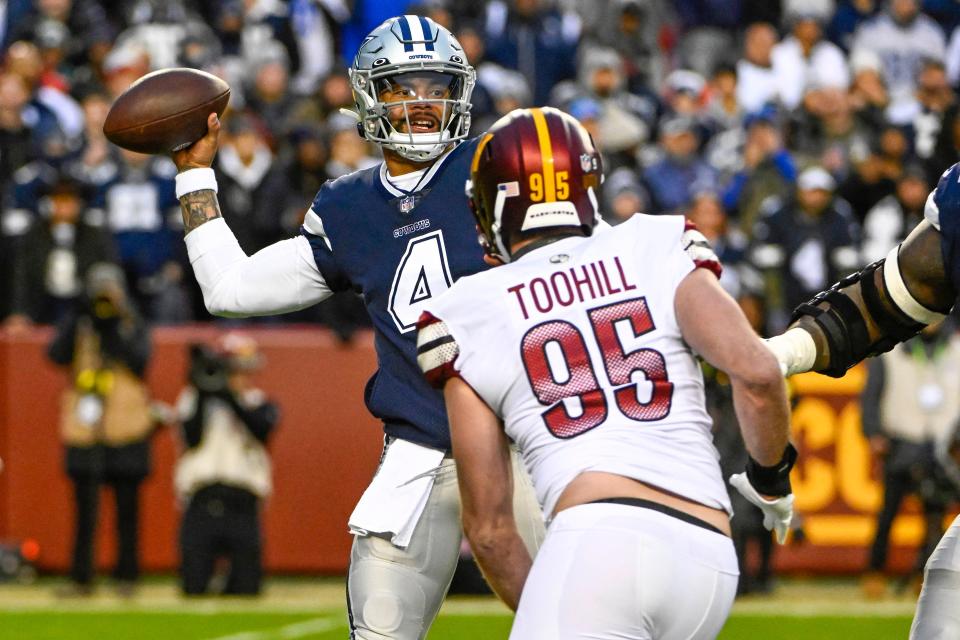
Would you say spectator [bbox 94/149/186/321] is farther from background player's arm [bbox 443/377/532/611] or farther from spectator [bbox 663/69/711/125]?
background player's arm [bbox 443/377/532/611]

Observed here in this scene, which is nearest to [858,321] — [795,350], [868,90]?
[795,350]

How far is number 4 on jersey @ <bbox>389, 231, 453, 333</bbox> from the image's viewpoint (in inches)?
169

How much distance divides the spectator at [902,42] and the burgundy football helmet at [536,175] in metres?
10.5

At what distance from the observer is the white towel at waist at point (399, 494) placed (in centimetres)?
420

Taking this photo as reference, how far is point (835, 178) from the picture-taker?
12.2 metres

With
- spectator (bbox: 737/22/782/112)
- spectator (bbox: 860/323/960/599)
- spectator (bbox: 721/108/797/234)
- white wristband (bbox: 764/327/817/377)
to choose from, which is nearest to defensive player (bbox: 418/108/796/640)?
white wristband (bbox: 764/327/817/377)

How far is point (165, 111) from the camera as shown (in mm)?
4543

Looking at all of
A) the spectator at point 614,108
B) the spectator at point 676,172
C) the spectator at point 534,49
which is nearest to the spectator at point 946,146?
the spectator at point 676,172

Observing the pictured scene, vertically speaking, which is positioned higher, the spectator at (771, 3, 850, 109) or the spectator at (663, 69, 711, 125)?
the spectator at (771, 3, 850, 109)

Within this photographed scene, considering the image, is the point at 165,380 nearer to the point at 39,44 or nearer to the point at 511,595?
the point at 39,44

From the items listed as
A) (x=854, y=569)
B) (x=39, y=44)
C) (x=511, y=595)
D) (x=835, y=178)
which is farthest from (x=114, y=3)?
(x=511, y=595)

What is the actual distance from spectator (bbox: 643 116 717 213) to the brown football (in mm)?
7166

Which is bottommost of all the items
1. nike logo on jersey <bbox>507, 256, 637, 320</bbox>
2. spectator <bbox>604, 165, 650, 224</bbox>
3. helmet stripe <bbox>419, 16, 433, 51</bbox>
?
nike logo on jersey <bbox>507, 256, 637, 320</bbox>

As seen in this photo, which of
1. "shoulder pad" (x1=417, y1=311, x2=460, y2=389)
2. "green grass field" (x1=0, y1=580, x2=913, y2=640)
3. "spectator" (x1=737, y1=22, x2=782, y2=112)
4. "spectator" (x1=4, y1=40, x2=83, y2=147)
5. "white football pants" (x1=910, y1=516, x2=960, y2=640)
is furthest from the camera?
"spectator" (x1=737, y1=22, x2=782, y2=112)
